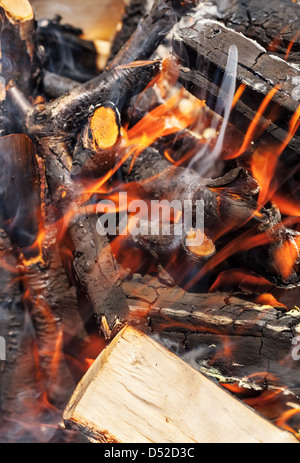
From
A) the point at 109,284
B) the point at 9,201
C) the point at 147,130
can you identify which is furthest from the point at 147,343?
the point at 147,130

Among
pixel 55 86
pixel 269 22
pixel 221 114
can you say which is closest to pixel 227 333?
pixel 221 114

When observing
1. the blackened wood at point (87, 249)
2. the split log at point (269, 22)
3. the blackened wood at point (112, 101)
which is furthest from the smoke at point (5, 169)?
the split log at point (269, 22)

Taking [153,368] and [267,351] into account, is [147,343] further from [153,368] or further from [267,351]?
[267,351]

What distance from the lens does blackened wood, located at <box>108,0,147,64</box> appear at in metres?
2.78

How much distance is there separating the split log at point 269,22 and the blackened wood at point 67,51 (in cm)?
116

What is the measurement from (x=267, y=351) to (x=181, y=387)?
0.40 m

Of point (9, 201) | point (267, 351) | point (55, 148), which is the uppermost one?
point (55, 148)

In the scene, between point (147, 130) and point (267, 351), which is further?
point (147, 130)

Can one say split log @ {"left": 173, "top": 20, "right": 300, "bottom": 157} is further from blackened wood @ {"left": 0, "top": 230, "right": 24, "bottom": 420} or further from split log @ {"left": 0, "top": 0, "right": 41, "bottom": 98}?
blackened wood @ {"left": 0, "top": 230, "right": 24, "bottom": 420}

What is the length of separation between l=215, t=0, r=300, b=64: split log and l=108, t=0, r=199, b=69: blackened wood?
374 millimetres

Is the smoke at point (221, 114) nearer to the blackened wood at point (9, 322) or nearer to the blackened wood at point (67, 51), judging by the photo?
the blackened wood at point (9, 322)

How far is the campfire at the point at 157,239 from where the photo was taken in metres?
1.52
